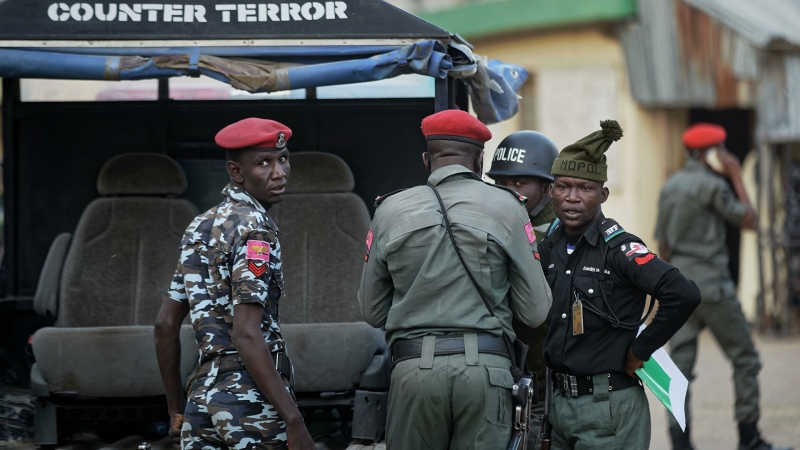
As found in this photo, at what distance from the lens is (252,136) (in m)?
3.94

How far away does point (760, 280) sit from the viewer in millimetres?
11211

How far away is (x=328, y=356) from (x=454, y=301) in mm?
1119

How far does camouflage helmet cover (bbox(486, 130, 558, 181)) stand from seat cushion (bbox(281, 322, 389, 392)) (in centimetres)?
99

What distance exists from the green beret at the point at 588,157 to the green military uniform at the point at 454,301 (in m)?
0.37

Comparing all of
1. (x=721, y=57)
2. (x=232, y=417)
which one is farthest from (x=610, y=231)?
(x=721, y=57)

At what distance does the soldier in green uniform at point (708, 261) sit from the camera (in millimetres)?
6938

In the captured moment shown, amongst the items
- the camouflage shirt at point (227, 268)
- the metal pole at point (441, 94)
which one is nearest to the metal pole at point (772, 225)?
the metal pole at point (441, 94)

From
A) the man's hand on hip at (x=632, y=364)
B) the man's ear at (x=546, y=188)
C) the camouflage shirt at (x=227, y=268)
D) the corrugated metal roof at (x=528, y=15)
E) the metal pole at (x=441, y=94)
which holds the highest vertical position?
the corrugated metal roof at (x=528, y=15)

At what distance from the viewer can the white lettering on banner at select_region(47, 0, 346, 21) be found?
15.7ft

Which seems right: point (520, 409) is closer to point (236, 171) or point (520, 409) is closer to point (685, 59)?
point (236, 171)

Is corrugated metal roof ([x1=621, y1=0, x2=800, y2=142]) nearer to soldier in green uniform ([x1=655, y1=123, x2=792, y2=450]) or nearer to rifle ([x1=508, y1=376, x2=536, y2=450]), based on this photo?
soldier in green uniform ([x1=655, y1=123, x2=792, y2=450])

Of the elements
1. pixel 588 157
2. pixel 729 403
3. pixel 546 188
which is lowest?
pixel 729 403

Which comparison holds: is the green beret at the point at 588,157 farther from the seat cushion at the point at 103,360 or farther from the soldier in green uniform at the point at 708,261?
the soldier in green uniform at the point at 708,261

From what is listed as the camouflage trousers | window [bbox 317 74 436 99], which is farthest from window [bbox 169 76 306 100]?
the camouflage trousers
